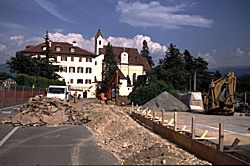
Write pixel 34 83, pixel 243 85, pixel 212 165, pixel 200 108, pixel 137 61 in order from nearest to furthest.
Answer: pixel 212 165
pixel 200 108
pixel 34 83
pixel 243 85
pixel 137 61

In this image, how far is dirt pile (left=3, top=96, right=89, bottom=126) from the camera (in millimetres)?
20109

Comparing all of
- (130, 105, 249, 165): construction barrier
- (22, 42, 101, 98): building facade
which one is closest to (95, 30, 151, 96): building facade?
(22, 42, 101, 98): building facade

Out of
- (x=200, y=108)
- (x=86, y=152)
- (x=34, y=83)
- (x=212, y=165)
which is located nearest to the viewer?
(x=212, y=165)

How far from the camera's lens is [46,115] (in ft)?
68.8

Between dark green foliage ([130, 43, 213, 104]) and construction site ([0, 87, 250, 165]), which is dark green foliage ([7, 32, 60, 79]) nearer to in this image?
dark green foliage ([130, 43, 213, 104])

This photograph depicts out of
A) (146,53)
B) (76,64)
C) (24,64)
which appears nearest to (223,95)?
(24,64)

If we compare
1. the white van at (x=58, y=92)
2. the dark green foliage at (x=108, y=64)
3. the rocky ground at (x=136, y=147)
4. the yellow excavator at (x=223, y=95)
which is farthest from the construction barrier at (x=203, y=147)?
the dark green foliage at (x=108, y=64)

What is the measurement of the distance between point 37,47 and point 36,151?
93.0 m

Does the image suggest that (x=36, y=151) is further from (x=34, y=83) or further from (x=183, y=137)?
(x=34, y=83)

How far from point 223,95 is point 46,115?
55.9ft

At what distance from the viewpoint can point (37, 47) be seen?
328ft

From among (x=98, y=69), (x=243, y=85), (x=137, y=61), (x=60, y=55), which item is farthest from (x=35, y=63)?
(x=243, y=85)

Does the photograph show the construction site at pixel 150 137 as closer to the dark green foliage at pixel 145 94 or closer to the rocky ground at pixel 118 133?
the rocky ground at pixel 118 133

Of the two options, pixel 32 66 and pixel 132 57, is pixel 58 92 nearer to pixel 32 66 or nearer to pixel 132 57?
pixel 32 66
